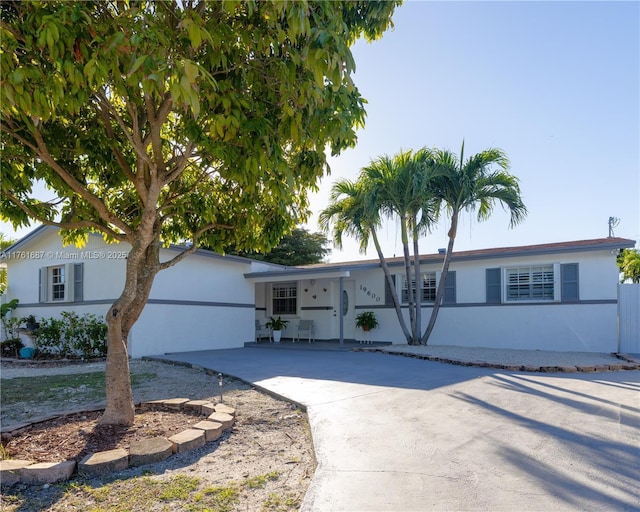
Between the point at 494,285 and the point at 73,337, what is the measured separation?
1255cm

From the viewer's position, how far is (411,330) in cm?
1499

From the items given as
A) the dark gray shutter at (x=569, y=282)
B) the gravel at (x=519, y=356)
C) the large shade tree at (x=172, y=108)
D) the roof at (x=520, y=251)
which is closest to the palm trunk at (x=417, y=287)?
the gravel at (x=519, y=356)

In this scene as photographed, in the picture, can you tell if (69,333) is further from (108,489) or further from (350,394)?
(108,489)

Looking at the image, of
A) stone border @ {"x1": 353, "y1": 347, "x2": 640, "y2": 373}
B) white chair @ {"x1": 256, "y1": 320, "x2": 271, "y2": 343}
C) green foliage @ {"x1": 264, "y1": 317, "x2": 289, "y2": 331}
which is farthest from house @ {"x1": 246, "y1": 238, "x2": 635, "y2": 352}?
white chair @ {"x1": 256, "y1": 320, "x2": 271, "y2": 343}

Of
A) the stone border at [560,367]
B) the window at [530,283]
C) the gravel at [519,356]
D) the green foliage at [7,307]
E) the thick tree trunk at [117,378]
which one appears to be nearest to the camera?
the thick tree trunk at [117,378]

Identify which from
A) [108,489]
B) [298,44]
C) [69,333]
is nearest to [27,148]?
[298,44]

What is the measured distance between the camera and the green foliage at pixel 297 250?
29.9 m

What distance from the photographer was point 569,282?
13.4 m

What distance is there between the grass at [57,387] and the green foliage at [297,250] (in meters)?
19.7

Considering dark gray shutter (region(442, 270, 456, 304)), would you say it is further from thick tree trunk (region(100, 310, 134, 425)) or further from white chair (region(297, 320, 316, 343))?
thick tree trunk (region(100, 310, 134, 425))

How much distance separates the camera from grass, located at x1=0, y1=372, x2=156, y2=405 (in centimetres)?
756

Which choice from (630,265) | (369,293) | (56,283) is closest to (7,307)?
(56,283)

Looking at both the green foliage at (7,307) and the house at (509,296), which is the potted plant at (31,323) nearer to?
the green foliage at (7,307)

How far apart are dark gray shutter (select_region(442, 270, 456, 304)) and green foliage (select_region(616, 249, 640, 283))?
17.5m
